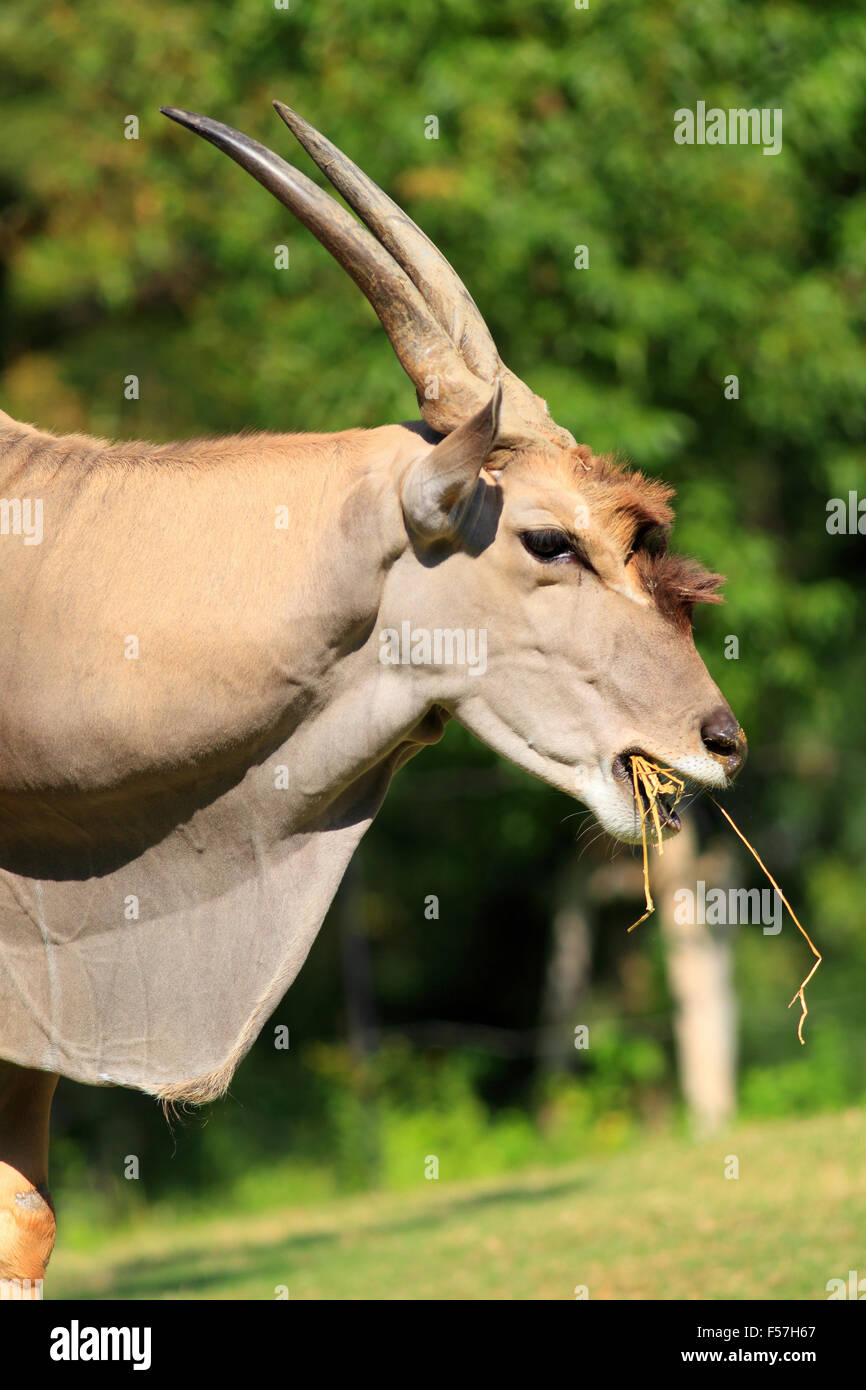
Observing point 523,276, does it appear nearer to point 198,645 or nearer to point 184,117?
point 184,117

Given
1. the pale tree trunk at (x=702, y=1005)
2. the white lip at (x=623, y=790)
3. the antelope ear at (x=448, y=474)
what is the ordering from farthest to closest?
the pale tree trunk at (x=702, y=1005) → the white lip at (x=623, y=790) → the antelope ear at (x=448, y=474)

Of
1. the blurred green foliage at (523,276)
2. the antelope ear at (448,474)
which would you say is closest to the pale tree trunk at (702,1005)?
the blurred green foliage at (523,276)

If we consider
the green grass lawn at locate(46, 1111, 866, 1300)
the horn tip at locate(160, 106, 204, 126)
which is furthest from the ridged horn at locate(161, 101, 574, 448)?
the green grass lawn at locate(46, 1111, 866, 1300)

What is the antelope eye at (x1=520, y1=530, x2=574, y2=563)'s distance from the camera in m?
4.24

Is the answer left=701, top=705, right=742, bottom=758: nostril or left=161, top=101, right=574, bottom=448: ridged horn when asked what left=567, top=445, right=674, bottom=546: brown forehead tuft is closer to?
left=161, top=101, right=574, bottom=448: ridged horn

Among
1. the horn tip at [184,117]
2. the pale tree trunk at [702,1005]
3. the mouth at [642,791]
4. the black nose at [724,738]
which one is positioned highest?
the horn tip at [184,117]

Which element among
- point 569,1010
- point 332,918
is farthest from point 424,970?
point 332,918

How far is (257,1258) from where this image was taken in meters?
9.67

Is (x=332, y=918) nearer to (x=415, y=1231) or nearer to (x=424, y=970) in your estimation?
(x=424, y=970)

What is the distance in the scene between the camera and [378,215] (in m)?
4.50

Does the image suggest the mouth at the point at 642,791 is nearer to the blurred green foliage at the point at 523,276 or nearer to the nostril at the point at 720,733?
the nostril at the point at 720,733

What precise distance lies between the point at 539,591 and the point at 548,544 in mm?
121

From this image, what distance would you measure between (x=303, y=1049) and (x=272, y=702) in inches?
609

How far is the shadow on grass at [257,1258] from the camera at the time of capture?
8.84 m
